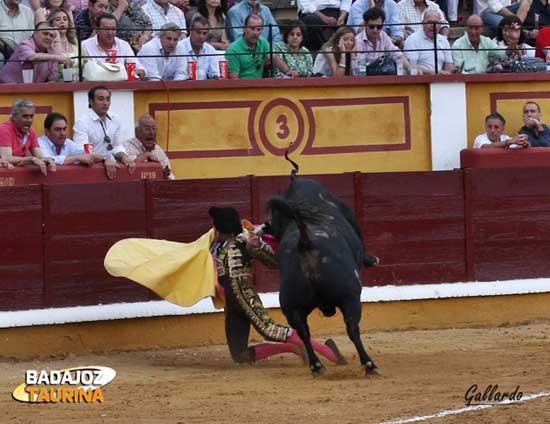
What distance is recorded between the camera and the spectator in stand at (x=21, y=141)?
9.70 m

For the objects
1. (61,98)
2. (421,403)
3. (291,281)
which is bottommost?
(421,403)

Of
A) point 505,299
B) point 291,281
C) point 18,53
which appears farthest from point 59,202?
point 505,299

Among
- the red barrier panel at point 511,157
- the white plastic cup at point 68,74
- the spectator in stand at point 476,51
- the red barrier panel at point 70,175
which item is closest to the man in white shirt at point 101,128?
the red barrier panel at point 70,175

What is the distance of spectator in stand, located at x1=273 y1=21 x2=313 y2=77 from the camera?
1184 centimetres

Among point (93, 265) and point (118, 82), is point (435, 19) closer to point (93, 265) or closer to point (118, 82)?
point (118, 82)

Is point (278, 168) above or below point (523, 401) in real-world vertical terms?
above

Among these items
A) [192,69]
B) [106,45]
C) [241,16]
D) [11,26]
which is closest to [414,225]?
[192,69]

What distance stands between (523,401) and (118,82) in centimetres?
533

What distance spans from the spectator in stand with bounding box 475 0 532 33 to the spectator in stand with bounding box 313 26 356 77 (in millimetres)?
1748

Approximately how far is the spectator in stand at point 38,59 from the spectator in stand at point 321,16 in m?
2.44

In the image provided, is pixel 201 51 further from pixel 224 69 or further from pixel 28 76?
pixel 28 76

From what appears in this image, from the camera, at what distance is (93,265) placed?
9.84 metres

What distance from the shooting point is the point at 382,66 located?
12.1 metres

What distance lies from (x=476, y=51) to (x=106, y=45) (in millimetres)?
3324
